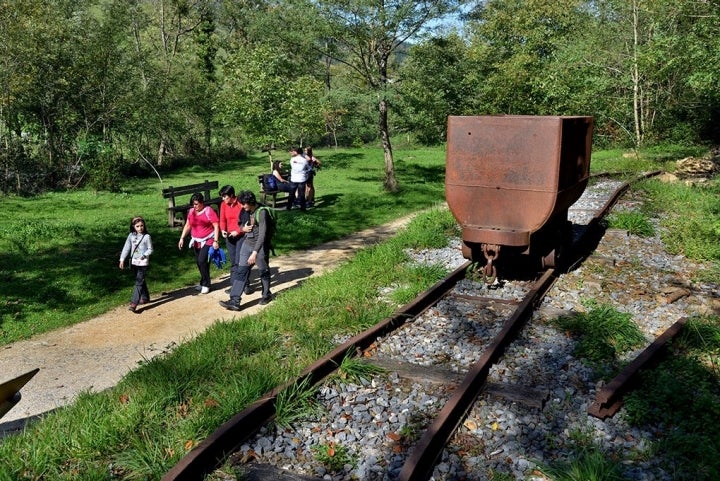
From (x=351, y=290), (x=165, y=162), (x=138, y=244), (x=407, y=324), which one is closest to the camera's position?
(x=407, y=324)

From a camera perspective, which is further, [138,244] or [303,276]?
[303,276]

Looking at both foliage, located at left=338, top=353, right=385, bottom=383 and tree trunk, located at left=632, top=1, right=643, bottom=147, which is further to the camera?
tree trunk, located at left=632, top=1, right=643, bottom=147

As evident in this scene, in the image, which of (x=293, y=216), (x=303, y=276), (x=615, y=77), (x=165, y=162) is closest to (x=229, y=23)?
(x=165, y=162)

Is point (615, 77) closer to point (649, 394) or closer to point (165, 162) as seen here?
point (165, 162)

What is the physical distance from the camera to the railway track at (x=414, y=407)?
4.34 m

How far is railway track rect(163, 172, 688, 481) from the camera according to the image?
434 centimetres

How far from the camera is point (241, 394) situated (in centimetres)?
520

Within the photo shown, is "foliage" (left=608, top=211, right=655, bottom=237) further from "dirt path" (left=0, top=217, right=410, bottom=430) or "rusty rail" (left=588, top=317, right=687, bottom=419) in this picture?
"dirt path" (left=0, top=217, right=410, bottom=430)

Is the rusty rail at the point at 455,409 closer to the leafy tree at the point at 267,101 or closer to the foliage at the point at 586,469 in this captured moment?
the foliage at the point at 586,469

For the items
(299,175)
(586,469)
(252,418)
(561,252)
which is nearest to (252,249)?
(252,418)

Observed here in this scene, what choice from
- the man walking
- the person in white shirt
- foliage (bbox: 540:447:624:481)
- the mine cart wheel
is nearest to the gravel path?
foliage (bbox: 540:447:624:481)

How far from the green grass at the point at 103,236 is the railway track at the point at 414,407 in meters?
5.12

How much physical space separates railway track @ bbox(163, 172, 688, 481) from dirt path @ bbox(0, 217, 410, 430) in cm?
252

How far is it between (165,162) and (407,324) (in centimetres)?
2608
